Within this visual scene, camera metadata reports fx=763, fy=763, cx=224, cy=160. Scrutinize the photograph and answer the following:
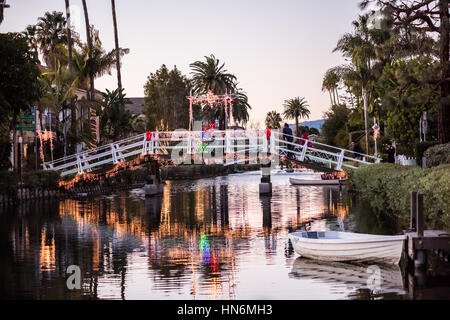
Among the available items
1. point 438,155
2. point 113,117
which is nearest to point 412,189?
point 438,155

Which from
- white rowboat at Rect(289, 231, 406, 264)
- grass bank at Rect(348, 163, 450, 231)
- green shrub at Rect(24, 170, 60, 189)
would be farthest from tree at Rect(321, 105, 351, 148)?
white rowboat at Rect(289, 231, 406, 264)

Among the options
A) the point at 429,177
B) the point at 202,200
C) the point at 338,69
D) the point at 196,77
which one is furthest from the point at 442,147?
the point at 196,77

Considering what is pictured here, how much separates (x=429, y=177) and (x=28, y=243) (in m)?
12.1

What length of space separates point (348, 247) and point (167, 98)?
90.7 meters

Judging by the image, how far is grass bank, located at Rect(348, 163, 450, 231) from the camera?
17656 millimetres

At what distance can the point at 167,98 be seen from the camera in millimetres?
107125

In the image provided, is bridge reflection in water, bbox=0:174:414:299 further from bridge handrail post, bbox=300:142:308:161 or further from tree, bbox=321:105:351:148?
tree, bbox=321:105:351:148

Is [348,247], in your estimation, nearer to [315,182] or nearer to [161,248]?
[161,248]

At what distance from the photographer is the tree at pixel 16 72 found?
37.0 meters

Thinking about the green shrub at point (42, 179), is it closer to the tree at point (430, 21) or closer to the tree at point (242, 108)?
the tree at point (430, 21)

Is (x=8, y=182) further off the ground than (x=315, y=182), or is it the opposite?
(x=8, y=182)

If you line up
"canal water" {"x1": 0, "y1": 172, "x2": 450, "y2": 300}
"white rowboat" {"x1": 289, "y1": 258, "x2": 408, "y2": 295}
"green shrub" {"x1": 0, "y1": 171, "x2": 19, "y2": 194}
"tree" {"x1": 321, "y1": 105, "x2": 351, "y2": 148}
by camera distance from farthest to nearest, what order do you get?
"tree" {"x1": 321, "y1": 105, "x2": 351, "y2": 148} → "green shrub" {"x1": 0, "y1": 171, "x2": 19, "y2": 194} → "white rowboat" {"x1": 289, "y1": 258, "x2": 408, "y2": 295} → "canal water" {"x1": 0, "y1": 172, "x2": 450, "y2": 300}

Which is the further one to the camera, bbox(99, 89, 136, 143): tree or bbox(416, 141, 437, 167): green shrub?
bbox(99, 89, 136, 143): tree

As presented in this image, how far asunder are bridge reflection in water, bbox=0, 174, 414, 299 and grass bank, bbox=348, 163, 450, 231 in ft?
5.79
